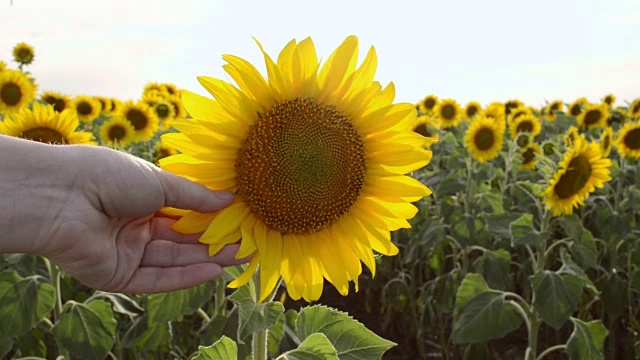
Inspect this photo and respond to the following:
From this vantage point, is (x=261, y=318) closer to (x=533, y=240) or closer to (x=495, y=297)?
(x=495, y=297)

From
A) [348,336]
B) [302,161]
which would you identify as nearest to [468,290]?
[348,336]

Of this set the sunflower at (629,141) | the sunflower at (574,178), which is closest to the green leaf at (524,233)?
the sunflower at (574,178)

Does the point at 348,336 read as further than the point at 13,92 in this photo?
No

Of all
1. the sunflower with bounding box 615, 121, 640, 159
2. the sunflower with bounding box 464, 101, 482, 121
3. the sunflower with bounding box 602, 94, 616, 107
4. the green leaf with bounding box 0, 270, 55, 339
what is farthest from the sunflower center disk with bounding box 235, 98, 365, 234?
the sunflower with bounding box 602, 94, 616, 107

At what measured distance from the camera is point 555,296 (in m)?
3.62

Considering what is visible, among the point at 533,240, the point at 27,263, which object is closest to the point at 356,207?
the point at 533,240

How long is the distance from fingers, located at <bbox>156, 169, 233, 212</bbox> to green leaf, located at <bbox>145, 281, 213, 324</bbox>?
1.28 meters

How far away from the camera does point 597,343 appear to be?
367 centimetres

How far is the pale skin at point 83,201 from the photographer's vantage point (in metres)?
1.71

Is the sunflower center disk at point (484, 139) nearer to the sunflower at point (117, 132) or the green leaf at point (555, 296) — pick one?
the green leaf at point (555, 296)

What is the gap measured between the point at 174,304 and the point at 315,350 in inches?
48.2

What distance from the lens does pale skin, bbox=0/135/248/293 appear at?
171 centimetres

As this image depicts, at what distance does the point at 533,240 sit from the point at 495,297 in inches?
17.6

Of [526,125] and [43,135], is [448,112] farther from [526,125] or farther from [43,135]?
[43,135]
